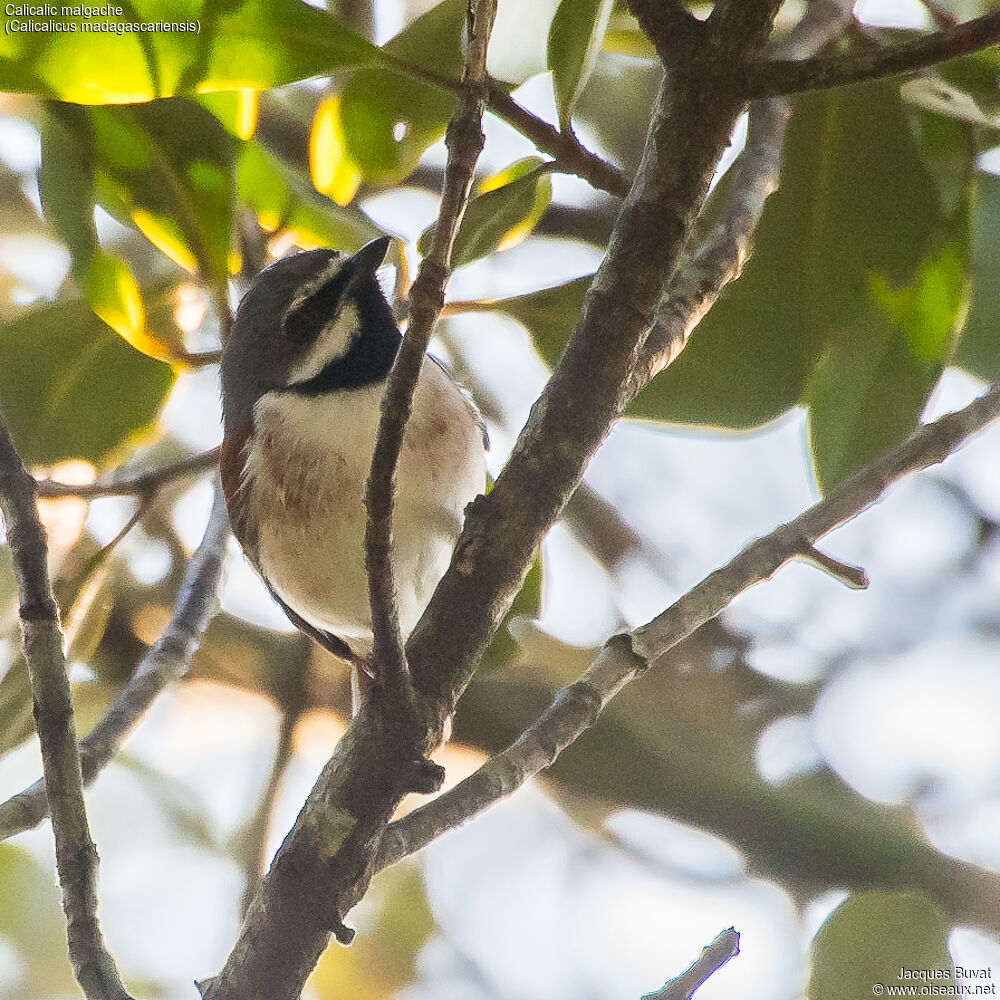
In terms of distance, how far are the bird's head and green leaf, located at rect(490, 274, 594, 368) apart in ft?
1.02

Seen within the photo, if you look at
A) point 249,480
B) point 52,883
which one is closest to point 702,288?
point 249,480

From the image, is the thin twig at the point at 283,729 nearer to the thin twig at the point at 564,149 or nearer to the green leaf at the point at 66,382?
the green leaf at the point at 66,382

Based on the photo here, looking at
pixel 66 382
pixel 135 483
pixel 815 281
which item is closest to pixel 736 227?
pixel 815 281

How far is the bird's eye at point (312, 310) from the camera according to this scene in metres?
2.82

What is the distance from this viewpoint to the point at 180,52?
6.77 ft

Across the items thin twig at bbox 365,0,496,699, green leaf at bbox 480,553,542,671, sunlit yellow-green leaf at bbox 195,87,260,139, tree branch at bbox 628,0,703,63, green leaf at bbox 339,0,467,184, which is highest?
sunlit yellow-green leaf at bbox 195,87,260,139

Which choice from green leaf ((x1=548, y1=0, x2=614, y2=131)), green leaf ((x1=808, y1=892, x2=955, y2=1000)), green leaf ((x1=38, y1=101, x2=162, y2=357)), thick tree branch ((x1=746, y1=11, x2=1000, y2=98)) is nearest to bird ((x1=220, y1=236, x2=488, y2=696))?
→ green leaf ((x1=38, y1=101, x2=162, y2=357))

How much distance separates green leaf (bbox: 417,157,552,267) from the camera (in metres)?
2.32

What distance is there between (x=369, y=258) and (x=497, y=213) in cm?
43

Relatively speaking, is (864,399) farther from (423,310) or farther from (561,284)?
(423,310)

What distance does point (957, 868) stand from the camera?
9.87 feet

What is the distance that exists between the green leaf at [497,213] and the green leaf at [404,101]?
195 mm

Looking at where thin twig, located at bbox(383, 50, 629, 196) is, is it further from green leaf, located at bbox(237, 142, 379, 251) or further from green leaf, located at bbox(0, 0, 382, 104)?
green leaf, located at bbox(237, 142, 379, 251)

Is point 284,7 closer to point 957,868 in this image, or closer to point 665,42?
point 665,42
